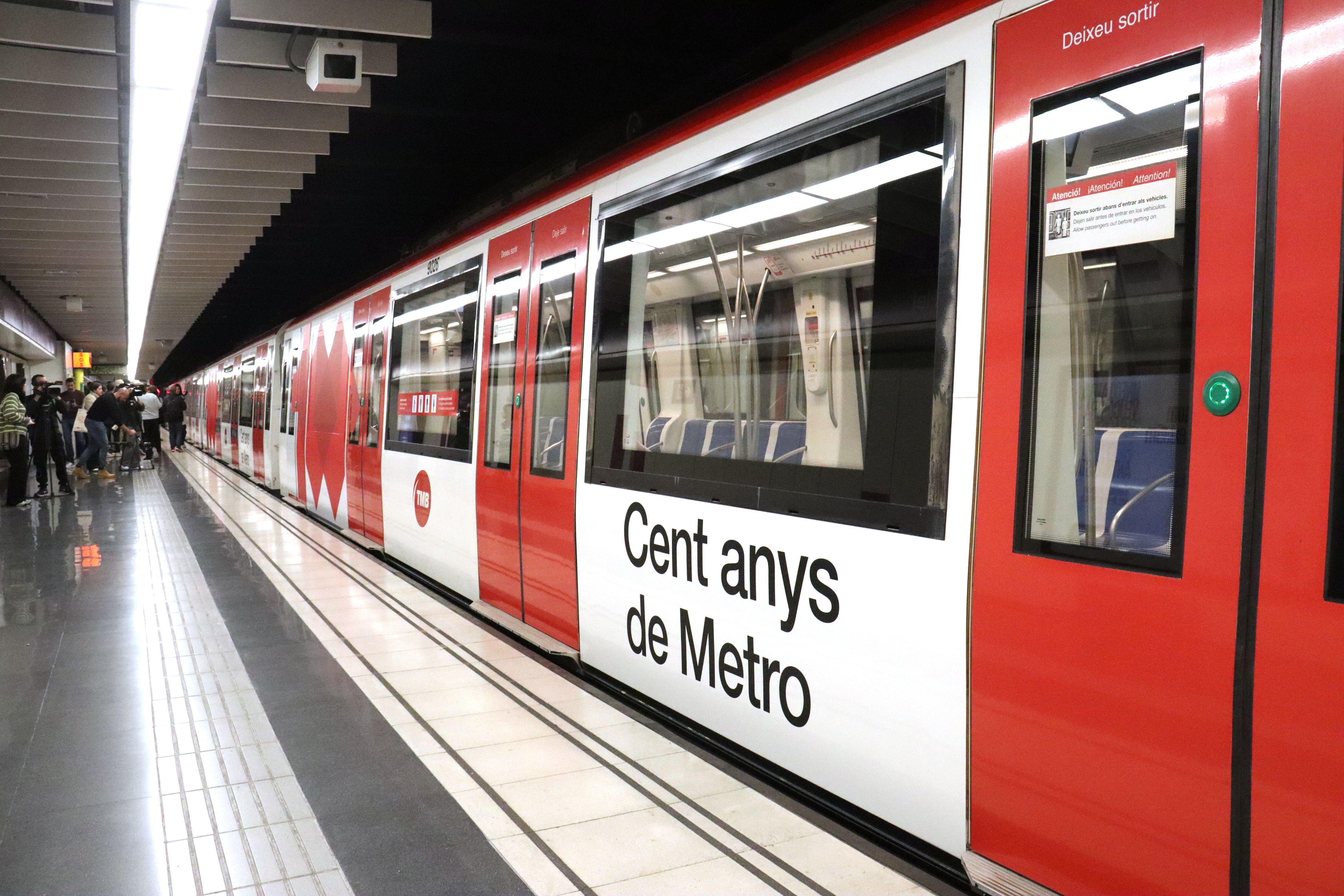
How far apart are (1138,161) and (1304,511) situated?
0.72m

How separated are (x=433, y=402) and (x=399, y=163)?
2.43 m

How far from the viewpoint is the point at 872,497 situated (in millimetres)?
2301

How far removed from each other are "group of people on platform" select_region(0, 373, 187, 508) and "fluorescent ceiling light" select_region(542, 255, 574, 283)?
850cm

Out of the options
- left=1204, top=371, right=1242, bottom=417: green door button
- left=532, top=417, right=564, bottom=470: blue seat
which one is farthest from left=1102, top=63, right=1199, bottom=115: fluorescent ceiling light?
left=532, top=417, right=564, bottom=470: blue seat

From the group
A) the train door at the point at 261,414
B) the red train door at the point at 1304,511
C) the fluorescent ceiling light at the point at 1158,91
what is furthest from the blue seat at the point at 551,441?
the train door at the point at 261,414

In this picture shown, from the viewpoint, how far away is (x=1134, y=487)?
173 centimetres

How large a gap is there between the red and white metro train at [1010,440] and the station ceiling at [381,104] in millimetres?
680

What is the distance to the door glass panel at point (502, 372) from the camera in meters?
4.63

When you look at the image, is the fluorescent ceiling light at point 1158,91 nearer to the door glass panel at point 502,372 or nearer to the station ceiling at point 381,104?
the station ceiling at point 381,104

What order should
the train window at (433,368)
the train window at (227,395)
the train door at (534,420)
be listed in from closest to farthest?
the train door at (534,420) → the train window at (433,368) → the train window at (227,395)

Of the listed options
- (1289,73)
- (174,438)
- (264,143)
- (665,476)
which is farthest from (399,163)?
(174,438)

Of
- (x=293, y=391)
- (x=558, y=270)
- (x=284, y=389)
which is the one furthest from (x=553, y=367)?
(x=284, y=389)

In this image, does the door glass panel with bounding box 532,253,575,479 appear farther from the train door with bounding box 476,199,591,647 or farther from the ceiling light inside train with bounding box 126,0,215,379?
the ceiling light inside train with bounding box 126,0,215,379

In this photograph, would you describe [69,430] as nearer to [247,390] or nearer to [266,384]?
[247,390]
